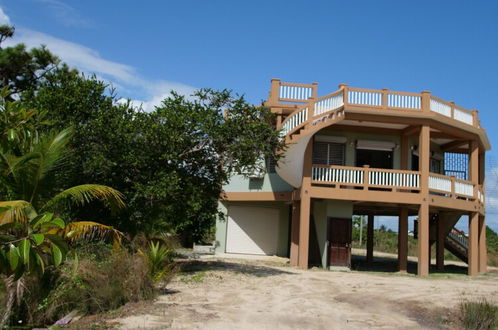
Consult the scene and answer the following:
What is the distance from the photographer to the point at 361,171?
703 inches

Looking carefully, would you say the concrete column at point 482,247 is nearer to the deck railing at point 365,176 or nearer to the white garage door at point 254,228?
the deck railing at point 365,176

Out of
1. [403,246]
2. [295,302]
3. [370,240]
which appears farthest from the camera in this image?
[370,240]

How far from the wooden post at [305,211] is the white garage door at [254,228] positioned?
600cm

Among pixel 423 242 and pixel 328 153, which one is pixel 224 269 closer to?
pixel 328 153

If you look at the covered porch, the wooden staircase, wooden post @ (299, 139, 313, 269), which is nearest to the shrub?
wooden post @ (299, 139, 313, 269)

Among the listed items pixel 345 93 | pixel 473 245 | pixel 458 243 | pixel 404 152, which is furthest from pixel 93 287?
pixel 458 243

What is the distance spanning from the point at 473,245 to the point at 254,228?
9.25m

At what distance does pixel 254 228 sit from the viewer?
23.4 m

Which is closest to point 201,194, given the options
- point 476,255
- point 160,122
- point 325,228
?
point 160,122

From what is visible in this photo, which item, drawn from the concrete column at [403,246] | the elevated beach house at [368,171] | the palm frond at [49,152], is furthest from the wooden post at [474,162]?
the palm frond at [49,152]

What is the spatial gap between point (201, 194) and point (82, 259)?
4.29 m

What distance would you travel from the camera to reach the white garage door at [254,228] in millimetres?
23359

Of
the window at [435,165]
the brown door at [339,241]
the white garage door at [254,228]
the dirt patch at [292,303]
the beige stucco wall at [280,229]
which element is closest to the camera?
the dirt patch at [292,303]

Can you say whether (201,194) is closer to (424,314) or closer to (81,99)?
(81,99)
